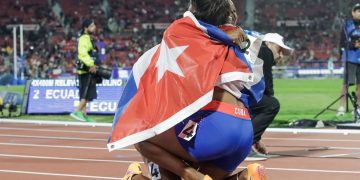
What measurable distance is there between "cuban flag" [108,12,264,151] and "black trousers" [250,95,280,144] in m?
3.70

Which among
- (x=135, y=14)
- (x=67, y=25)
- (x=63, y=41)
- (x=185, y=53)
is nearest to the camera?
(x=185, y=53)

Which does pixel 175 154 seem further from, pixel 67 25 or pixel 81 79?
pixel 67 25

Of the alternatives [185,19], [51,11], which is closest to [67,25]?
[51,11]

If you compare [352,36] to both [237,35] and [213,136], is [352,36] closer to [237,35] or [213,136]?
[237,35]

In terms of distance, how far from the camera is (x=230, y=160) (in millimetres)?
4289

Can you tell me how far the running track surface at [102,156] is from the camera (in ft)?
24.8

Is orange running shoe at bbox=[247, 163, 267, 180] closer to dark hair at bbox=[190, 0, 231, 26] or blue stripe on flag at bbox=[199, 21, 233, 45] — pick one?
blue stripe on flag at bbox=[199, 21, 233, 45]

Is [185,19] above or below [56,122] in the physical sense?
above

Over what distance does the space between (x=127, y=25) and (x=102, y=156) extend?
44.4 metres

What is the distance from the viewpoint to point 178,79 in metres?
4.11

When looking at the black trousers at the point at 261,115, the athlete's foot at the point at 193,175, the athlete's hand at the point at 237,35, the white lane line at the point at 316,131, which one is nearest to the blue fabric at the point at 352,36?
the white lane line at the point at 316,131

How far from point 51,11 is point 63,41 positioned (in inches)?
241

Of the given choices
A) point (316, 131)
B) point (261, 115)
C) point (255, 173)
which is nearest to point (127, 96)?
point (255, 173)

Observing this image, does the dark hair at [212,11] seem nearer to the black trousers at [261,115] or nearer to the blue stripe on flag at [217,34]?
the blue stripe on flag at [217,34]
